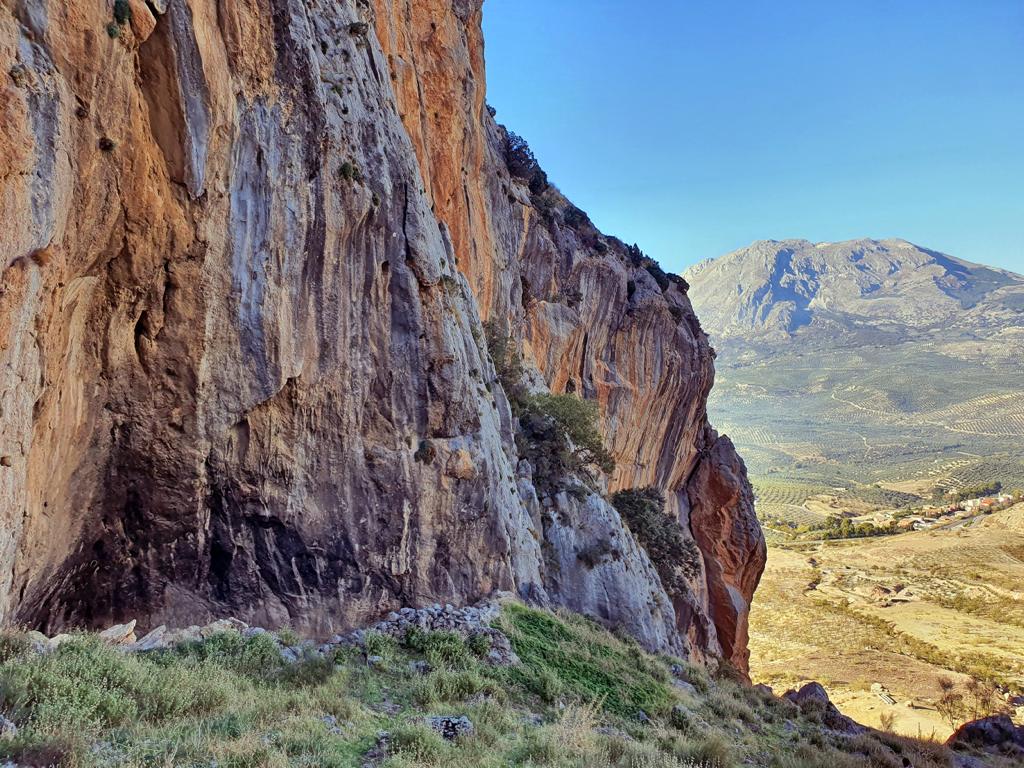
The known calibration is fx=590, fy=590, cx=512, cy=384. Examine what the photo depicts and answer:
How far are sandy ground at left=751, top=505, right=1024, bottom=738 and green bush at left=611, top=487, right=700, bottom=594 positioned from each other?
35.2 ft

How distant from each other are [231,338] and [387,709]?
22.5ft

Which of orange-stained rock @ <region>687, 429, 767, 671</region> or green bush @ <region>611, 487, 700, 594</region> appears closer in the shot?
green bush @ <region>611, 487, 700, 594</region>

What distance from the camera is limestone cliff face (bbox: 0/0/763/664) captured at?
8.08 m

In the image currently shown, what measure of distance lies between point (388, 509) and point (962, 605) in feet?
231

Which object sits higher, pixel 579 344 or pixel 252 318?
pixel 579 344

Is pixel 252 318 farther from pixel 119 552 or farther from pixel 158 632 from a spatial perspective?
pixel 158 632

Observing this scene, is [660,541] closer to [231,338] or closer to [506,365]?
[506,365]

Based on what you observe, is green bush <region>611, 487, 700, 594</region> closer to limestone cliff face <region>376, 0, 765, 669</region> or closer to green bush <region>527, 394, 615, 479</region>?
limestone cliff face <region>376, 0, 765, 669</region>

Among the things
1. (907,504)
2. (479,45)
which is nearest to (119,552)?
(479,45)

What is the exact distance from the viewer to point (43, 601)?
9.21 m

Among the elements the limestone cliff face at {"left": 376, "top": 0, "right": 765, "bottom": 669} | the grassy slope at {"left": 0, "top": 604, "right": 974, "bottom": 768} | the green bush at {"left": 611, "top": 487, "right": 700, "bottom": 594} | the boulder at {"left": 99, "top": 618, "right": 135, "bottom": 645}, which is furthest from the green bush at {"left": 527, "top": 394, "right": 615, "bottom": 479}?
the boulder at {"left": 99, "top": 618, "right": 135, "bottom": 645}

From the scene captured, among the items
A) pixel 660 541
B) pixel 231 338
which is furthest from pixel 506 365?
pixel 231 338

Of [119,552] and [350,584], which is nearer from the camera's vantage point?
[119,552]

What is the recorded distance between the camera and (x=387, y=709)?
875 cm
